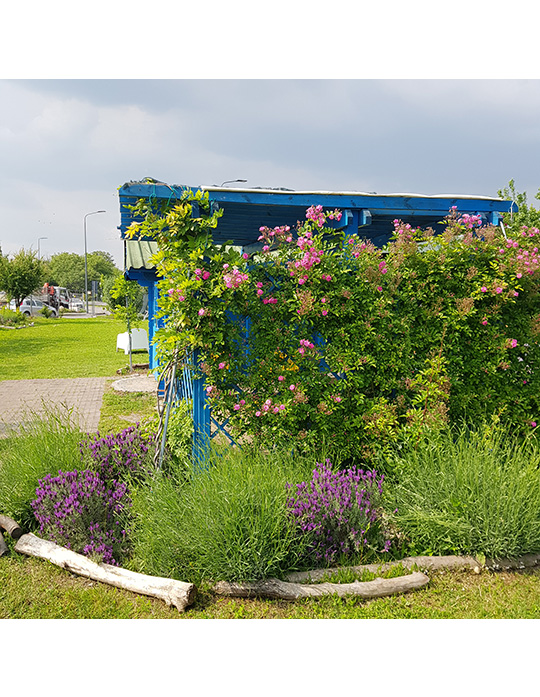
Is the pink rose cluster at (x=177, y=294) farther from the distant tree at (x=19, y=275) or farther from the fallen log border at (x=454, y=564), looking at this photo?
the distant tree at (x=19, y=275)

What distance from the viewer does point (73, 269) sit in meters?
93.4

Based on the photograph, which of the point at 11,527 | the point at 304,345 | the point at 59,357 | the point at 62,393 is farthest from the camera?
the point at 59,357

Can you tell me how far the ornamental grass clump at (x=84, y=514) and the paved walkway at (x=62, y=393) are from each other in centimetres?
349

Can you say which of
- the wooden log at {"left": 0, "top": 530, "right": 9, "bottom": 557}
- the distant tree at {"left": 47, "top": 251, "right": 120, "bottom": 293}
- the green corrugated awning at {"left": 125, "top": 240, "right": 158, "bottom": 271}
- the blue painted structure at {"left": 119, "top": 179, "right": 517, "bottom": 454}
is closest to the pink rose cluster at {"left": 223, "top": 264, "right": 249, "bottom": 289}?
the blue painted structure at {"left": 119, "top": 179, "right": 517, "bottom": 454}

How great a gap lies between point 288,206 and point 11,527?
13.0 feet

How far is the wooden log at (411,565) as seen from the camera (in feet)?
10.5

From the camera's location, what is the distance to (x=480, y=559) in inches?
131

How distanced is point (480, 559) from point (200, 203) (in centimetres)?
338

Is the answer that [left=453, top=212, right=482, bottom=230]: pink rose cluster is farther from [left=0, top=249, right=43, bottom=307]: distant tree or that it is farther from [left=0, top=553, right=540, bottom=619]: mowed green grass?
[left=0, top=249, right=43, bottom=307]: distant tree

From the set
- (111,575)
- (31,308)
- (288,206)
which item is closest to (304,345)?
(288,206)

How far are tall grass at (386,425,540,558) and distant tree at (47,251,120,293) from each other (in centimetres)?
8852

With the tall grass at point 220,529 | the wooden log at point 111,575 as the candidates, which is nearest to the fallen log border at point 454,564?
the tall grass at point 220,529

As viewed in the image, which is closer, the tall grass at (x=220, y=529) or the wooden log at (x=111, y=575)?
the wooden log at (x=111, y=575)

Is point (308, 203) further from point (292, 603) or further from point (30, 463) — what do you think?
point (292, 603)
